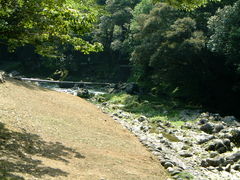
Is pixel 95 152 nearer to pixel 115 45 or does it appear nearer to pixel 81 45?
pixel 81 45

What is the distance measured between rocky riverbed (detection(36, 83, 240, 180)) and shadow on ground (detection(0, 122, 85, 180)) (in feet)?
13.7

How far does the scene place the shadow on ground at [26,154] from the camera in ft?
25.8

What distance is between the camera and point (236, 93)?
29.4 m

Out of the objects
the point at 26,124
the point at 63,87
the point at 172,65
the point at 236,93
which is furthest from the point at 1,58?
the point at 26,124

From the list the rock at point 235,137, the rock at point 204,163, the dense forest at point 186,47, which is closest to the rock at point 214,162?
the rock at point 204,163

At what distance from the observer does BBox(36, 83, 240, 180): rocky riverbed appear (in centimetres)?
1215

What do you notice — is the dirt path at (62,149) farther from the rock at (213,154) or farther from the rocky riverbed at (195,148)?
the rock at (213,154)

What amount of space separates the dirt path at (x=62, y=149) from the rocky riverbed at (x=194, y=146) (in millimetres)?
794

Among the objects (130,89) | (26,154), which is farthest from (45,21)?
(130,89)

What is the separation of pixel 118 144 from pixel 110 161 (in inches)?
123

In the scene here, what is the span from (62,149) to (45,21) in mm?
4524

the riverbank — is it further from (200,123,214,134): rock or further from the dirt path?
the dirt path

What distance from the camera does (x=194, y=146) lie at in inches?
653

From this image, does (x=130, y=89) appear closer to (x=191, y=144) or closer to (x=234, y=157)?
(x=191, y=144)
